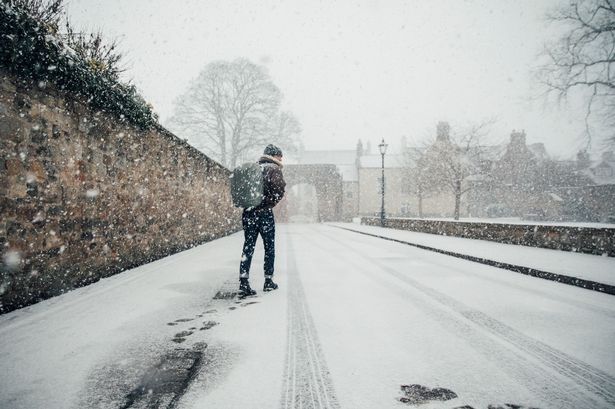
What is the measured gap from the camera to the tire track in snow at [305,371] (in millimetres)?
1745

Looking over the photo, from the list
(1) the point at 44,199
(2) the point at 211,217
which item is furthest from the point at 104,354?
(2) the point at 211,217

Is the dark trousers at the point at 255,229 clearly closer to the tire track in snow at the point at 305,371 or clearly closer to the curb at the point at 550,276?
the tire track in snow at the point at 305,371

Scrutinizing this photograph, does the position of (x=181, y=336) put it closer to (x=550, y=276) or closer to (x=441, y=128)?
(x=550, y=276)

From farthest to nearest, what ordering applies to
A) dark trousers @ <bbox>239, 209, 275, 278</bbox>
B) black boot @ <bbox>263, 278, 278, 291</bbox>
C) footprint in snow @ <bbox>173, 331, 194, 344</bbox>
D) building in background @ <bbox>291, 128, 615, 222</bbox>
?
building in background @ <bbox>291, 128, 615, 222</bbox>
black boot @ <bbox>263, 278, 278, 291</bbox>
dark trousers @ <bbox>239, 209, 275, 278</bbox>
footprint in snow @ <bbox>173, 331, 194, 344</bbox>

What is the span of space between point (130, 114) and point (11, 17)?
259 centimetres

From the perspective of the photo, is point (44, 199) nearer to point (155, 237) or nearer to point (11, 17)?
point (11, 17)

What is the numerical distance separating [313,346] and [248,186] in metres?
2.12

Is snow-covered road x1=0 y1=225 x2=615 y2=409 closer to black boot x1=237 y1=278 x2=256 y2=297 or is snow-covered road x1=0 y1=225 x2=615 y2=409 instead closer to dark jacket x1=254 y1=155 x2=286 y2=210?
black boot x1=237 y1=278 x2=256 y2=297

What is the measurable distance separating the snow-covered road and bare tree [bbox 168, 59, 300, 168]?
22.0m

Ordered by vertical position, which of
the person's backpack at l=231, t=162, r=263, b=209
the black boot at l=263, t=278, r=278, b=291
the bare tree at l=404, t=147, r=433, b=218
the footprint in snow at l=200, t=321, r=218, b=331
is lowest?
the footprint in snow at l=200, t=321, r=218, b=331

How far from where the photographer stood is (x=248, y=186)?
3.99m

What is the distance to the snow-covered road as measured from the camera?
1.81 metres

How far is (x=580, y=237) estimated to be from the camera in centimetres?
804

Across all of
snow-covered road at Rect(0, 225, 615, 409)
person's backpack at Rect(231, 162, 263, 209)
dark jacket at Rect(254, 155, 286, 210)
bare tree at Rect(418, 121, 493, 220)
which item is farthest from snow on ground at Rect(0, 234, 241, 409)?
bare tree at Rect(418, 121, 493, 220)
